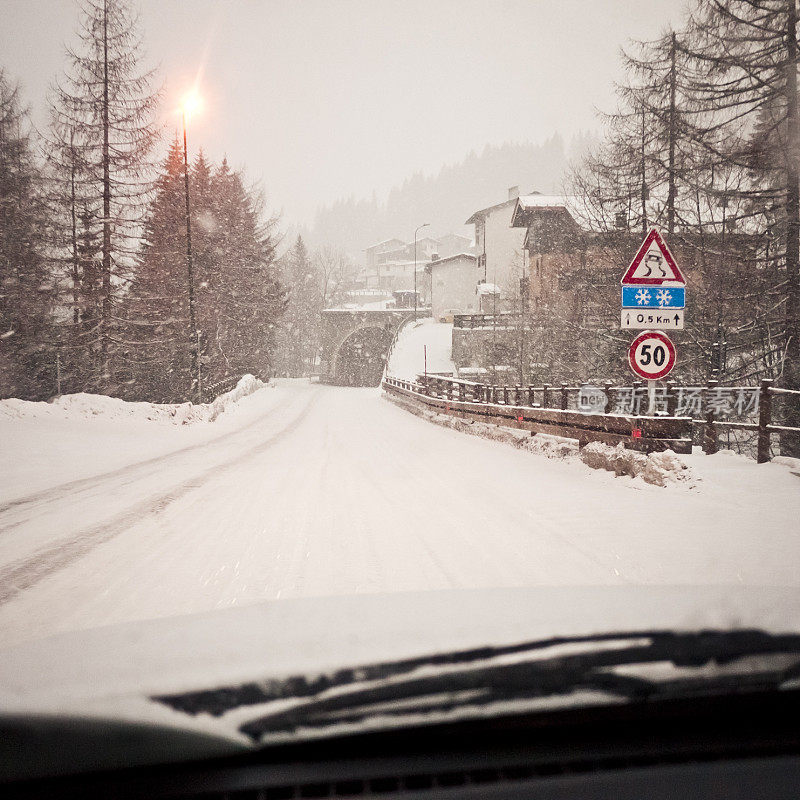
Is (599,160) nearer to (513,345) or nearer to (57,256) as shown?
(513,345)

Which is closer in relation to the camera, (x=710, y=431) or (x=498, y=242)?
(x=710, y=431)

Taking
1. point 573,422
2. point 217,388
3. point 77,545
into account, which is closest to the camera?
point 77,545

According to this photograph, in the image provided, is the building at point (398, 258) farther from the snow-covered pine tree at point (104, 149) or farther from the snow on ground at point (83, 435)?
the snow on ground at point (83, 435)

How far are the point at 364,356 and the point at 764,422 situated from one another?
63.6 meters

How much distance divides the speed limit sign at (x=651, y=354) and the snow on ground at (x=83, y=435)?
8.88 m

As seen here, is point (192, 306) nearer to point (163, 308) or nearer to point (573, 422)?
point (163, 308)

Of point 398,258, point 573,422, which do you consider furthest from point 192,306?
point 398,258

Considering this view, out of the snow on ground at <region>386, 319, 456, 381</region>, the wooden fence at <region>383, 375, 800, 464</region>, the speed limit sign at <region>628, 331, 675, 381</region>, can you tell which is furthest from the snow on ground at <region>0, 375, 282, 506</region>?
the snow on ground at <region>386, 319, 456, 381</region>

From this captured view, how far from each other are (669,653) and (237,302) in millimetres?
43483

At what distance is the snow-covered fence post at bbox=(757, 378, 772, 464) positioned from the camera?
367 inches

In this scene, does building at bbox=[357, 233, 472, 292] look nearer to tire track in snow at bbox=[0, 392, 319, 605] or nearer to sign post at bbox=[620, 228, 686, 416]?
sign post at bbox=[620, 228, 686, 416]

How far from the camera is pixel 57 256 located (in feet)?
84.3

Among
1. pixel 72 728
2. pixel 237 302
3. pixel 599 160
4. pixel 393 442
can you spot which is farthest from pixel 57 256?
pixel 72 728

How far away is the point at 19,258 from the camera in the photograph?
27125 mm
